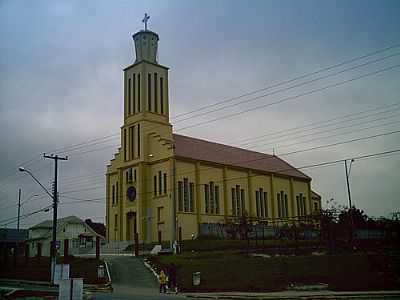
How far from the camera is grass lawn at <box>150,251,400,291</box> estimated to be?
83.6 ft

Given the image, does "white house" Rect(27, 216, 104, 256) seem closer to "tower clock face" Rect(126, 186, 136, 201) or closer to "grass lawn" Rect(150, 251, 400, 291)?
"tower clock face" Rect(126, 186, 136, 201)

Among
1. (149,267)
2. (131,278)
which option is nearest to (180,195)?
(149,267)

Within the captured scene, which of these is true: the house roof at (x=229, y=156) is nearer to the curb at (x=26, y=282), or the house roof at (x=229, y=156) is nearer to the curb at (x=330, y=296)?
the curb at (x=26, y=282)

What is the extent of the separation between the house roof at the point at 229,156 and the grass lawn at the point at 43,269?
22441 mm

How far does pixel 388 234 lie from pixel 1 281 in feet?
103

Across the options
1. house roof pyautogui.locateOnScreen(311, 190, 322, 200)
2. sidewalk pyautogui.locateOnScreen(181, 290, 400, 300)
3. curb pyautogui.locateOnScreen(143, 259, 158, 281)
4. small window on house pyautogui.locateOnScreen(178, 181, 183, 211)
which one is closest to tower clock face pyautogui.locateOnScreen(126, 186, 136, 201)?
small window on house pyautogui.locateOnScreen(178, 181, 183, 211)

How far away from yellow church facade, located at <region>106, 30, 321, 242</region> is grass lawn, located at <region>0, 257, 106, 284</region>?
1633 cm

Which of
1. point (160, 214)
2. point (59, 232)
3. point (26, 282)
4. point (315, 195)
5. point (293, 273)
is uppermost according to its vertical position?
point (315, 195)

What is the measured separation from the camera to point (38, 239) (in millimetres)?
79625

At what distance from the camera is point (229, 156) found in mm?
71750

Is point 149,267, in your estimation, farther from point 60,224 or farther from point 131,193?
point 60,224

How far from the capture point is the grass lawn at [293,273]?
25.5 metres

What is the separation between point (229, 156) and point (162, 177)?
550 inches

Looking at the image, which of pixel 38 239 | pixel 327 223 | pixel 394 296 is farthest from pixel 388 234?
pixel 38 239
